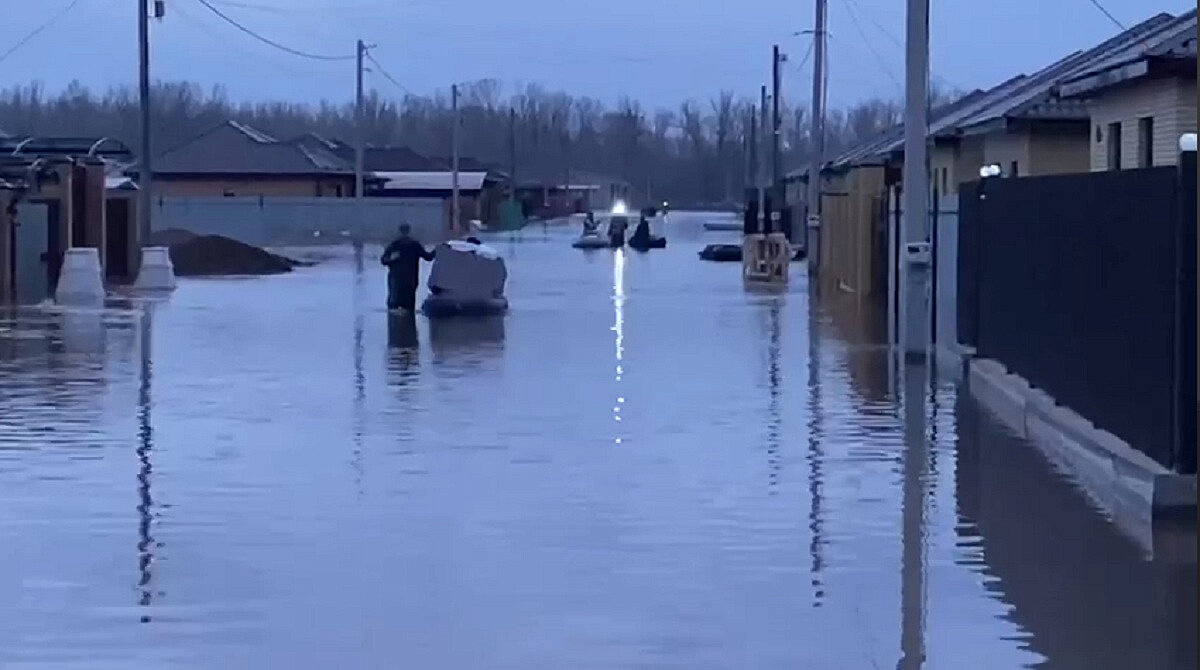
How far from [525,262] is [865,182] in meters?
19.2

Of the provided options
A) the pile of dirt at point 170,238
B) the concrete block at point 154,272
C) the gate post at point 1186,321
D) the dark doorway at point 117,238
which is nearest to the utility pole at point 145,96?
the dark doorway at point 117,238

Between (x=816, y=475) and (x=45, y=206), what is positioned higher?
(x=45, y=206)

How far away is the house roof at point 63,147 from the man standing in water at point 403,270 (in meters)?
8.08

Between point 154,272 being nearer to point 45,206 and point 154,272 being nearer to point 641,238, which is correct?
point 45,206

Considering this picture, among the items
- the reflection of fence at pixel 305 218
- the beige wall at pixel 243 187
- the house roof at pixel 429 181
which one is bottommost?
the reflection of fence at pixel 305 218

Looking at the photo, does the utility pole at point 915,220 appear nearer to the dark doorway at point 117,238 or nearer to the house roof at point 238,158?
the dark doorway at point 117,238

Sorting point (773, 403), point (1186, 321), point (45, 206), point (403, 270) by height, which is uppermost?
point (45, 206)

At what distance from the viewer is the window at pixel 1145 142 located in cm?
2495

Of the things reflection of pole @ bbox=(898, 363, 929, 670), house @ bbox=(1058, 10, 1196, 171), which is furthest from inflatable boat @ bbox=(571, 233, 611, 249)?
reflection of pole @ bbox=(898, 363, 929, 670)

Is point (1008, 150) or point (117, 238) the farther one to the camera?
point (117, 238)

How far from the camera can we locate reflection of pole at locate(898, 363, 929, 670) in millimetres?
9977

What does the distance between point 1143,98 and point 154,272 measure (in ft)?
77.5

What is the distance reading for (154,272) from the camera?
43812 mm

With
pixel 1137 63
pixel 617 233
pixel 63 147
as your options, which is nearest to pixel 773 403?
pixel 1137 63
